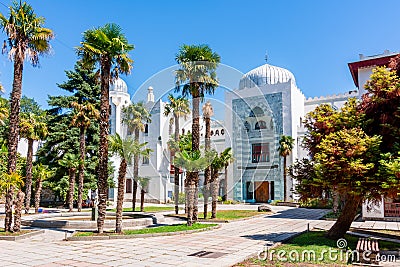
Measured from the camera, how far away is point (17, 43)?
560 inches

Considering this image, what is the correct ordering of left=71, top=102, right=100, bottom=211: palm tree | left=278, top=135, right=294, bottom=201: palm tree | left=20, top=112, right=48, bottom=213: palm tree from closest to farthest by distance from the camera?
left=20, top=112, right=48, bottom=213: palm tree, left=71, top=102, right=100, bottom=211: palm tree, left=278, top=135, right=294, bottom=201: palm tree

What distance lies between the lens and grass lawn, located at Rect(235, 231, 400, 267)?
889 centimetres

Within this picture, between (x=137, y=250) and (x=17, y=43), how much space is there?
932 cm

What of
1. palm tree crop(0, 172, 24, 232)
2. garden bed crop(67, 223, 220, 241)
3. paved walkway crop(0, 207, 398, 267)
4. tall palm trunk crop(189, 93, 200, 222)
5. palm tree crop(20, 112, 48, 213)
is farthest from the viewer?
palm tree crop(20, 112, 48, 213)

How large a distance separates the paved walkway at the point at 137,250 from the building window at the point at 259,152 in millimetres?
25577

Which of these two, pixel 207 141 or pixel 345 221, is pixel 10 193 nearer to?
pixel 207 141

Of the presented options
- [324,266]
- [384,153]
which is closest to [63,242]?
[324,266]

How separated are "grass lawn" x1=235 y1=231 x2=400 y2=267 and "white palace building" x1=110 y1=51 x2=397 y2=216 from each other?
24.6 meters

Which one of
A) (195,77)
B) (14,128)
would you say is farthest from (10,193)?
(195,77)

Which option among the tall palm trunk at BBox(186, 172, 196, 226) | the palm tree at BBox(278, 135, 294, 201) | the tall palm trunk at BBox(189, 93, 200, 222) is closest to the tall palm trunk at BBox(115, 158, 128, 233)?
the tall palm trunk at BBox(186, 172, 196, 226)

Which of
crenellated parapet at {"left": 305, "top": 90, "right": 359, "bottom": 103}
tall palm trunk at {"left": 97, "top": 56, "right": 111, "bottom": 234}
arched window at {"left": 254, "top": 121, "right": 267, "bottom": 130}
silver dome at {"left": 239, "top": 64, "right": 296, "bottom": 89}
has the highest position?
silver dome at {"left": 239, "top": 64, "right": 296, "bottom": 89}

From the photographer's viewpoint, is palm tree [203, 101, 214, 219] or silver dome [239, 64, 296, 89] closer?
palm tree [203, 101, 214, 219]

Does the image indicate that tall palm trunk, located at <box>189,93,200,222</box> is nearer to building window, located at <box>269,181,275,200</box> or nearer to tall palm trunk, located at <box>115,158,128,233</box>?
tall palm trunk, located at <box>115,158,128,233</box>

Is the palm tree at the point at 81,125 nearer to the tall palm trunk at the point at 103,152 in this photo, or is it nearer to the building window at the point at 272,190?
the tall palm trunk at the point at 103,152
